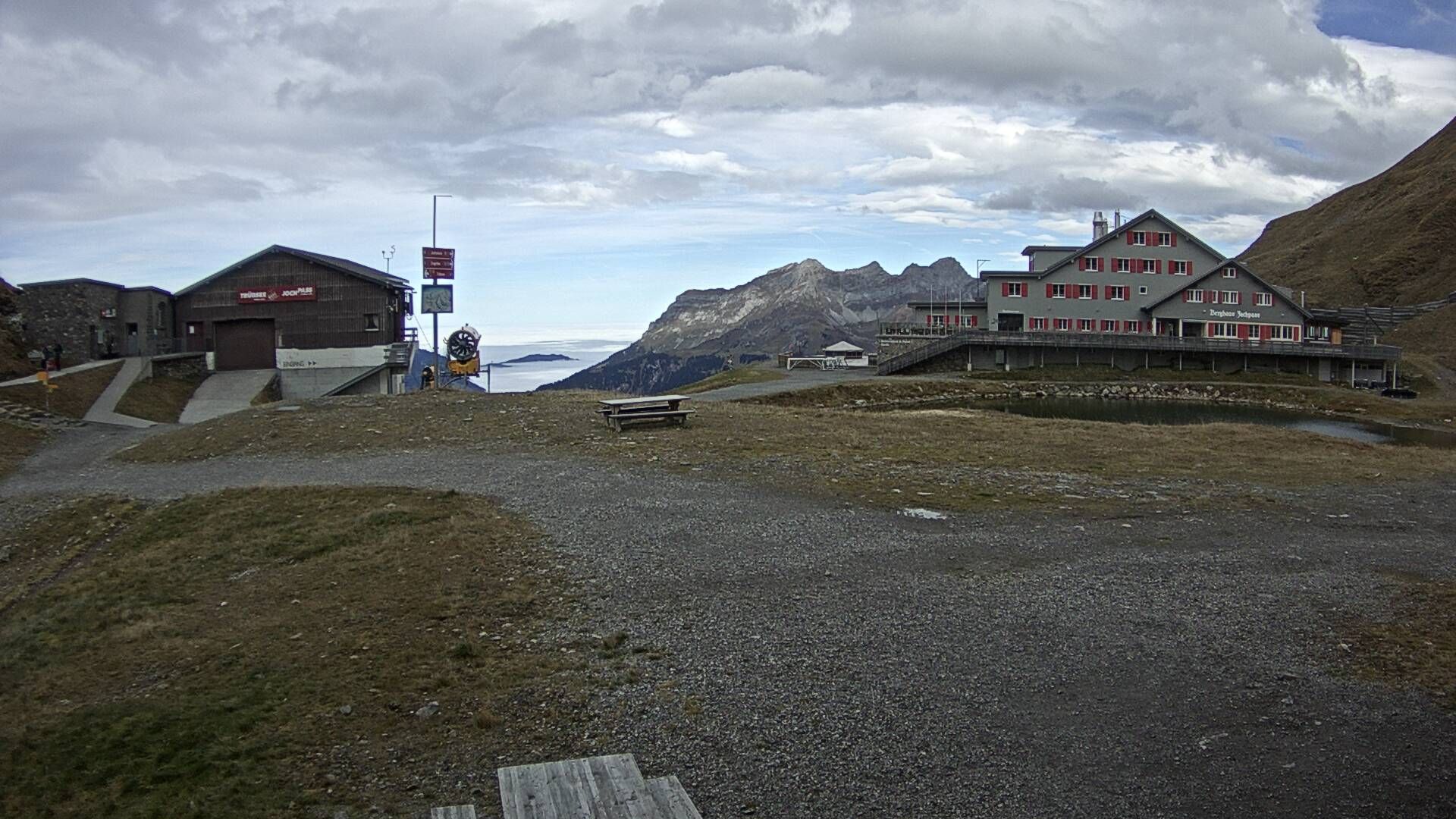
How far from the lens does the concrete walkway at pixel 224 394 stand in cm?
4403

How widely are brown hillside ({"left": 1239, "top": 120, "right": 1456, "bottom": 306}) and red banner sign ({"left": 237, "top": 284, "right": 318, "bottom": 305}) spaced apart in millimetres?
108571

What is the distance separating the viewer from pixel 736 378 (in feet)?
227

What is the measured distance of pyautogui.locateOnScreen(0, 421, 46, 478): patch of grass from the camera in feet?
85.0

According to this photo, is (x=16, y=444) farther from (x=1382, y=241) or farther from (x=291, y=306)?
(x=1382, y=241)

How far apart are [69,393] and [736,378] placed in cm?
3971

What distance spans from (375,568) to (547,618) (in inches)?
141

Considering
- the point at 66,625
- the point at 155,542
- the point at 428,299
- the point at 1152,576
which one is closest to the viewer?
the point at 66,625

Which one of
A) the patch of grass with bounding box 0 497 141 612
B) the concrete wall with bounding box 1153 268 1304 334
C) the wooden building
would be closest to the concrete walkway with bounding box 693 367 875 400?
the wooden building

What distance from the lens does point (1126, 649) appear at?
10.2 metres

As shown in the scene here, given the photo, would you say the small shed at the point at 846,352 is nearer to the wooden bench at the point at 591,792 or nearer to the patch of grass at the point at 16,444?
the patch of grass at the point at 16,444

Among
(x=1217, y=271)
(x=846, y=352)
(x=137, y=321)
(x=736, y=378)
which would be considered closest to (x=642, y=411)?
(x=137, y=321)

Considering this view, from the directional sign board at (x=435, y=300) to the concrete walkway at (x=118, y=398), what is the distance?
1089cm

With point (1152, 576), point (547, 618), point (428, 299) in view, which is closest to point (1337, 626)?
point (1152, 576)

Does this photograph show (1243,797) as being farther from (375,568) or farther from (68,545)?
(68,545)
